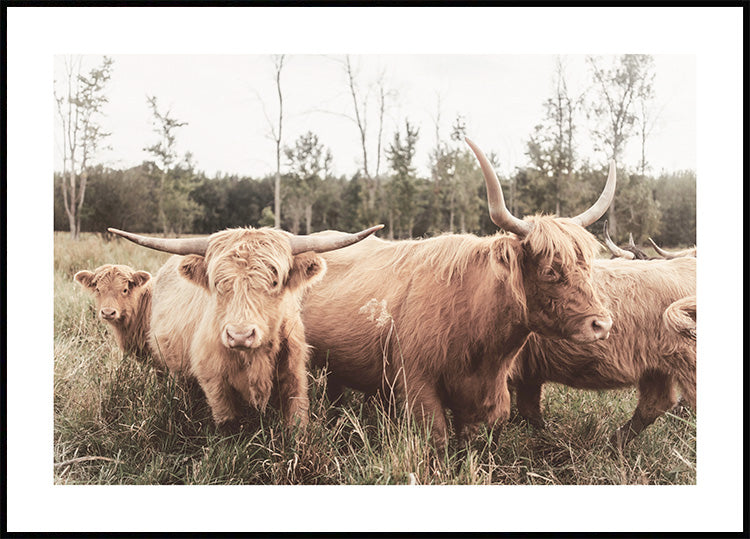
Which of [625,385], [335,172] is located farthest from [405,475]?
[335,172]

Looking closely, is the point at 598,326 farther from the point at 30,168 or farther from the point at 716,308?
the point at 30,168

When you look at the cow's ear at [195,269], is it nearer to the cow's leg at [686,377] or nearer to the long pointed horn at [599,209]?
the long pointed horn at [599,209]

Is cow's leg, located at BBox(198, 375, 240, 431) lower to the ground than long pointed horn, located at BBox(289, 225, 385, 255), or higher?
lower

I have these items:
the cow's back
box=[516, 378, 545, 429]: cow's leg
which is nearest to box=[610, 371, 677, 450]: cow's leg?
box=[516, 378, 545, 429]: cow's leg

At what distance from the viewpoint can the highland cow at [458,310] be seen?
2312 mm

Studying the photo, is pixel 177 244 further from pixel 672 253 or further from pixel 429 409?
pixel 672 253

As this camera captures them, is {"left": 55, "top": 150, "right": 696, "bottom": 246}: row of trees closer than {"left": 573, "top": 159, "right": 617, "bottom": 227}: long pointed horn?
No

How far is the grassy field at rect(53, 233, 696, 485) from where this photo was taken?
8.20 ft

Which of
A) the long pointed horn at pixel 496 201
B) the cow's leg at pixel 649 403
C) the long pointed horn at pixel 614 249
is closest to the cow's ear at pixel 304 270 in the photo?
the long pointed horn at pixel 496 201

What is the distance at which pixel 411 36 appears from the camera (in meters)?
Result: 2.74

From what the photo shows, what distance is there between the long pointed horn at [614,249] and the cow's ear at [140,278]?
2723mm

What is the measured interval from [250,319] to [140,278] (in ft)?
4.73

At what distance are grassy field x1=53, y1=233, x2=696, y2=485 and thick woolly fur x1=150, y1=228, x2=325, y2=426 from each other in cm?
13

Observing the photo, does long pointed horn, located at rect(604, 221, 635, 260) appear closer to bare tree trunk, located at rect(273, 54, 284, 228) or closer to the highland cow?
the highland cow
